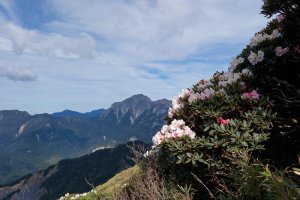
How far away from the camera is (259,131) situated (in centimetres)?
731

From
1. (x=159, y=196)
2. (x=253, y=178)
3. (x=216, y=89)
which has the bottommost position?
(x=159, y=196)

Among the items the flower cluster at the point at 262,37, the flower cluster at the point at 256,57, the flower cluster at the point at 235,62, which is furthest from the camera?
the flower cluster at the point at 235,62

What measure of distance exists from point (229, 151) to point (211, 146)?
1.21 feet

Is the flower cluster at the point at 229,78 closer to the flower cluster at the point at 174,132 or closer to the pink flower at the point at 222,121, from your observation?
the pink flower at the point at 222,121

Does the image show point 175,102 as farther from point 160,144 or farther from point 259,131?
point 259,131

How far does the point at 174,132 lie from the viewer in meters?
7.61

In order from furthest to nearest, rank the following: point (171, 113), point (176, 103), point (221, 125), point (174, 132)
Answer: point (176, 103)
point (171, 113)
point (174, 132)
point (221, 125)

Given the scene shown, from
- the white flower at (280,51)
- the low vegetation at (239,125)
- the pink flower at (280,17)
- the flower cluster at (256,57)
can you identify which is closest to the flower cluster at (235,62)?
the low vegetation at (239,125)

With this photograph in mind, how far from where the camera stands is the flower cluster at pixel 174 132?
24.7 feet

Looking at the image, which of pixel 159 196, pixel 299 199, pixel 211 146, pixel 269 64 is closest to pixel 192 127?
pixel 211 146

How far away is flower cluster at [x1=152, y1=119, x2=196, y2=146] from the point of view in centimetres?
752

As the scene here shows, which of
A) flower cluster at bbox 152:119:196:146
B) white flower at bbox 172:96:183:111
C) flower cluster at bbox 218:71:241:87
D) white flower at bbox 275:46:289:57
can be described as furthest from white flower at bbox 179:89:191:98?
white flower at bbox 275:46:289:57

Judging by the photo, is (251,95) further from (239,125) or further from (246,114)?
(239,125)

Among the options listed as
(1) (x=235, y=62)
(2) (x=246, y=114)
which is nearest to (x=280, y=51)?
(1) (x=235, y=62)
